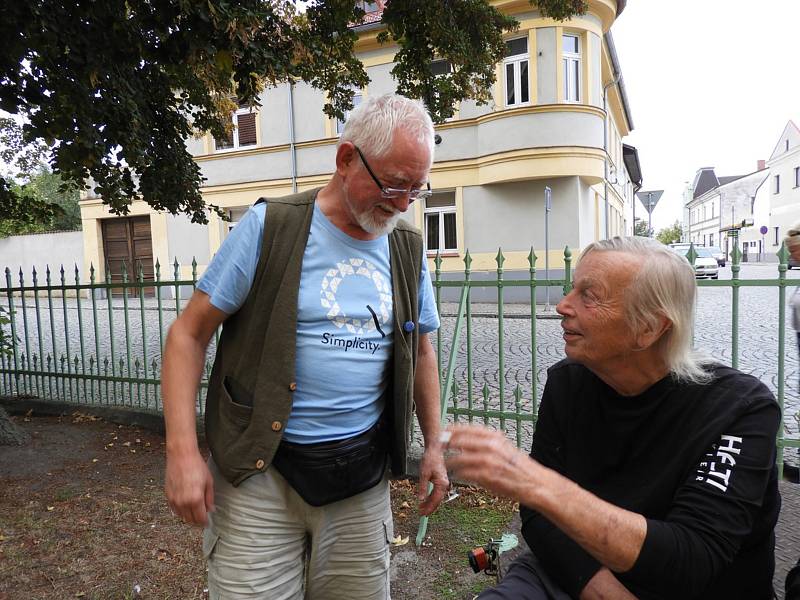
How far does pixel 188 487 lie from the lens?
58.4 inches

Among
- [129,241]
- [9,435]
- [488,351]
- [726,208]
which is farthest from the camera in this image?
[726,208]

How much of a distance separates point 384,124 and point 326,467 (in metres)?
0.99

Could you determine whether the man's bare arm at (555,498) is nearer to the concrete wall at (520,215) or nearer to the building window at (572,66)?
the concrete wall at (520,215)

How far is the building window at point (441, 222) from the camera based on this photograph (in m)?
16.7

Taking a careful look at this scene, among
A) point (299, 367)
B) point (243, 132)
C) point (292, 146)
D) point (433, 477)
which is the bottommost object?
point (433, 477)

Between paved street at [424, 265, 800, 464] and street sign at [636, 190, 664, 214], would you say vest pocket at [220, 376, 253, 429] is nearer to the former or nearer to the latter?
paved street at [424, 265, 800, 464]

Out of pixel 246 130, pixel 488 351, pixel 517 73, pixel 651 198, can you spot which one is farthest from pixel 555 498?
pixel 246 130

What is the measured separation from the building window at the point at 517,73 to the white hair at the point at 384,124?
569 inches

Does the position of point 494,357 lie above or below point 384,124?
below

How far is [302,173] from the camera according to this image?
1764cm

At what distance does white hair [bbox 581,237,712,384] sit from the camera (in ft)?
5.01

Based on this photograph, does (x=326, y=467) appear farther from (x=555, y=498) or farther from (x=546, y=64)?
(x=546, y=64)

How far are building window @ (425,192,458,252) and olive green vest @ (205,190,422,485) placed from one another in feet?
49.4

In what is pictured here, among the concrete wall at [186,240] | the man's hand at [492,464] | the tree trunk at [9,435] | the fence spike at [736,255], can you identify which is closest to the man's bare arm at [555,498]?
the man's hand at [492,464]
